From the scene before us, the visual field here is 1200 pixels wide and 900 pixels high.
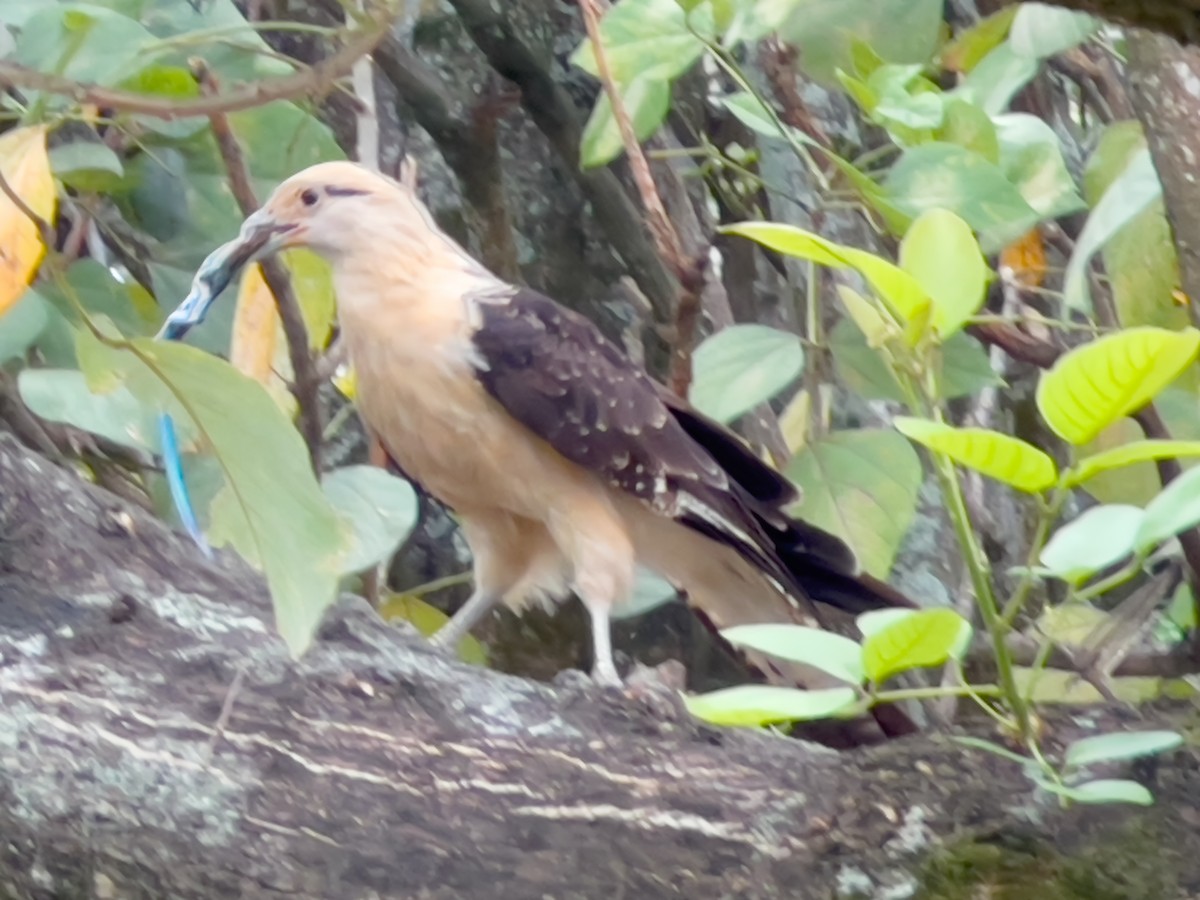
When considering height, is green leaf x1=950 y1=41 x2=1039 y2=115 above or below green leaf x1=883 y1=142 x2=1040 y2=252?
above

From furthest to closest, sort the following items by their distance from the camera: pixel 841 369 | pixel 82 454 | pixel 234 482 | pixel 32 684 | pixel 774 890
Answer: pixel 82 454 → pixel 841 369 → pixel 32 684 → pixel 774 890 → pixel 234 482

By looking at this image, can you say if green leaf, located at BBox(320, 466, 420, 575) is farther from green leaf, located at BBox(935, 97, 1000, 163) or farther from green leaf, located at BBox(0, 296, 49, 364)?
green leaf, located at BBox(935, 97, 1000, 163)

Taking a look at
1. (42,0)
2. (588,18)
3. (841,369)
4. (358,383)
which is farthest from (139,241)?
(841,369)

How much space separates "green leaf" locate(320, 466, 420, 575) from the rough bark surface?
0.35 feet

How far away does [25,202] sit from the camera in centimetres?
115

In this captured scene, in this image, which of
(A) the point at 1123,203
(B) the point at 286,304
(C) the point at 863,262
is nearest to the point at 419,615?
(B) the point at 286,304

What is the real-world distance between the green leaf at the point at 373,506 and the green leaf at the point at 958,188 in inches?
19.1

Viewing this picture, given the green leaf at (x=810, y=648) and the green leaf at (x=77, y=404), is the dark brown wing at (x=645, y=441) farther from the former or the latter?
the green leaf at (x=810, y=648)

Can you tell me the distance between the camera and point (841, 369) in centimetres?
148

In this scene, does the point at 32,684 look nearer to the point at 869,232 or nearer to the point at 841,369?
the point at 841,369

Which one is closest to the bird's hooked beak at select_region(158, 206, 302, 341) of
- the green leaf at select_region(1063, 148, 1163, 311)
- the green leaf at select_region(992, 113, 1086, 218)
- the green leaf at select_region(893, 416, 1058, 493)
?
the green leaf at select_region(992, 113, 1086, 218)

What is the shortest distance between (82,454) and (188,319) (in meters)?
0.47

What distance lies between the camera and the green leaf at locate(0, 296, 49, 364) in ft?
4.19

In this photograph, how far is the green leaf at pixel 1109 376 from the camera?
724mm
